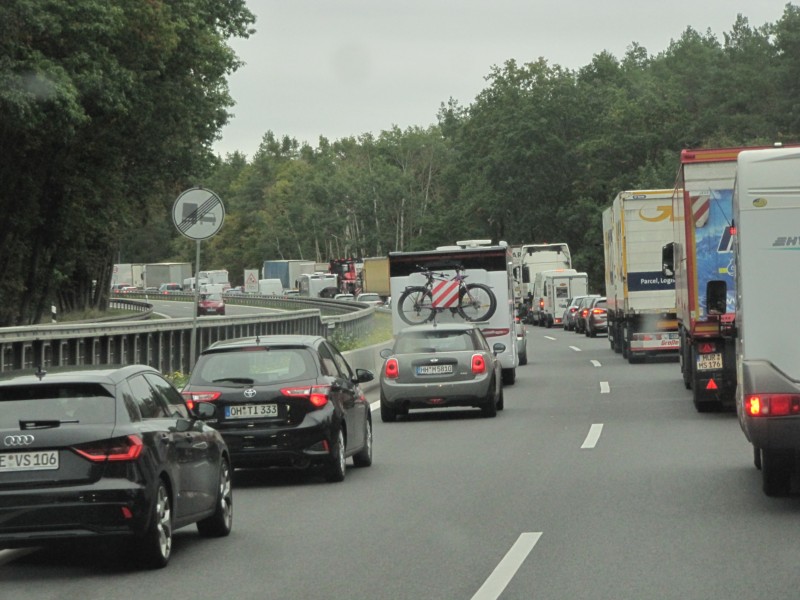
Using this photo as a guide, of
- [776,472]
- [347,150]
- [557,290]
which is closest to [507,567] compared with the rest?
[776,472]

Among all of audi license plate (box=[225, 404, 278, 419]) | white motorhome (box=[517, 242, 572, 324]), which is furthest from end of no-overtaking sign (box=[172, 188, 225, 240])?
white motorhome (box=[517, 242, 572, 324])

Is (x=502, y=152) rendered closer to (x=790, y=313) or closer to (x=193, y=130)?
(x=193, y=130)

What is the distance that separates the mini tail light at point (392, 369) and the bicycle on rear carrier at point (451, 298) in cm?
704

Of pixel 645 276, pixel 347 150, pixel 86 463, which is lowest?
pixel 86 463

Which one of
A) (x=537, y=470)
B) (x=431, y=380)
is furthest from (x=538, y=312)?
(x=537, y=470)

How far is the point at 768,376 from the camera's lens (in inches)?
430

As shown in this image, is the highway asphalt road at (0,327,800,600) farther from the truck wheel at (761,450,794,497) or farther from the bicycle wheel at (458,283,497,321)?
the bicycle wheel at (458,283,497,321)

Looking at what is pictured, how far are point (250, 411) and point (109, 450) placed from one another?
193 inches

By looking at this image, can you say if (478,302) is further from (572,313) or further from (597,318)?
(572,313)

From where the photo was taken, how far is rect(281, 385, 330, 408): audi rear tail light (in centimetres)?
1383

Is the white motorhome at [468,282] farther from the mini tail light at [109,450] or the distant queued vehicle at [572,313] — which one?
the distant queued vehicle at [572,313]

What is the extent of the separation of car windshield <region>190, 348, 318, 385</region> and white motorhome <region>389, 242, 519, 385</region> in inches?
556

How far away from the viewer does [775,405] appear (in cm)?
1084

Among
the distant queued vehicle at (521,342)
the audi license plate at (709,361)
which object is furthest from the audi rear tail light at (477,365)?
the distant queued vehicle at (521,342)
